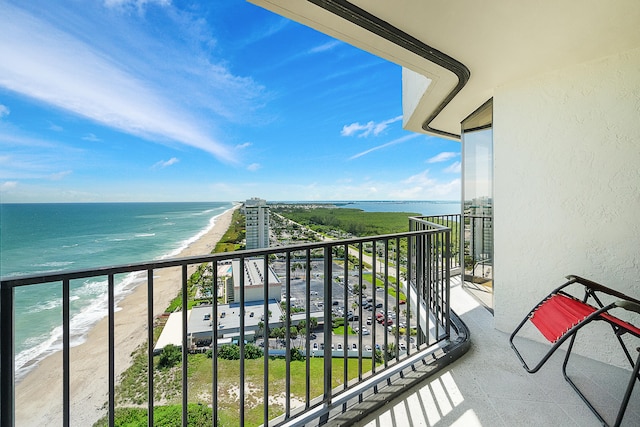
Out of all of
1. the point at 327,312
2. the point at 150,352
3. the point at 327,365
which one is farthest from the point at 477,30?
the point at 150,352

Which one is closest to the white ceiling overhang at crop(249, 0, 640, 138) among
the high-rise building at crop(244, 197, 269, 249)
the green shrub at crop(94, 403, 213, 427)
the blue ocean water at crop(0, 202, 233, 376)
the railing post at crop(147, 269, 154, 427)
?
the railing post at crop(147, 269, 154, 427)

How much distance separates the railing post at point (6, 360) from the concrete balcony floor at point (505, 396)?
1.49 m

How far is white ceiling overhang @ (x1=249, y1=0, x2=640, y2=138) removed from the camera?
1635mm

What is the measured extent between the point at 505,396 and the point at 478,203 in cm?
257

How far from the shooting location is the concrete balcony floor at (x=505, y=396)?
1.57 metres

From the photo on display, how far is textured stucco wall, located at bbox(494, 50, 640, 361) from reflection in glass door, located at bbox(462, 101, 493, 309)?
0.65 meters

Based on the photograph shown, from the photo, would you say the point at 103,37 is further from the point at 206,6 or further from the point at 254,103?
the point at 254,103

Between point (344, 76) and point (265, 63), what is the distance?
6.92 meters

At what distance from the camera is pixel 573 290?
7.66 feet

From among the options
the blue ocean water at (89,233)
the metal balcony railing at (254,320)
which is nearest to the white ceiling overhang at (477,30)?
the metal balcony railing at (254,320)

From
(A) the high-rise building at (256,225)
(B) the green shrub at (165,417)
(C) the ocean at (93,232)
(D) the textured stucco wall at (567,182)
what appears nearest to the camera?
(D) the textured stucco wall at (567,182)

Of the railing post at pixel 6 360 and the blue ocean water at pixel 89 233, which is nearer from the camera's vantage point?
the railing post at pixel 6 360

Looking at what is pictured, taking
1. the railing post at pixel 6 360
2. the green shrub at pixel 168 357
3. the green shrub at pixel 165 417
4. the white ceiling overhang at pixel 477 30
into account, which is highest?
the white ceiling overhang at pixel 477 30

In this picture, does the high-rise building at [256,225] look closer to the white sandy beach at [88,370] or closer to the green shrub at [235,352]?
the white sandy beach at [88,370]
